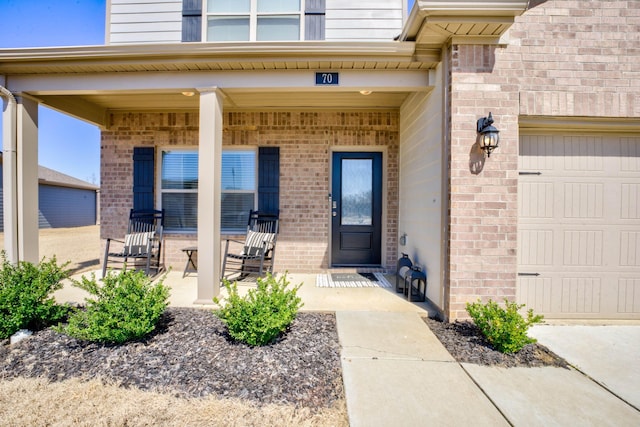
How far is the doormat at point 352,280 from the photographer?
4.08m

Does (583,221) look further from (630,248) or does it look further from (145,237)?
(145,237)

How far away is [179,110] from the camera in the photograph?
4824mm

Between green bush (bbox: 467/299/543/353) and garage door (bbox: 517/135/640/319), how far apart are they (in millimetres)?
1019

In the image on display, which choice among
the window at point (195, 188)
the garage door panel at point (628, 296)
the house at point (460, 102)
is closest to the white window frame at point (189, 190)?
the window at point (195, 188)

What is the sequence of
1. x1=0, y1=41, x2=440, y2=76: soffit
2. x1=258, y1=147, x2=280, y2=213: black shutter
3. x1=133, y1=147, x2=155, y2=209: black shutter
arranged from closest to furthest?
1. x1=0, y1=41, x2=440, y2=76: soffit
2. x1=258, y1=147, x2=280, y2=213: black shutter
3. x1=133, y1=147, x2=155, y2=209: black shutter

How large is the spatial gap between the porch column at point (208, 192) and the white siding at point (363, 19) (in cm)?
221

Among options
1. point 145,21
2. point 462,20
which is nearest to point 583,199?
point 462,20

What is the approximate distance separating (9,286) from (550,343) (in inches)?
188

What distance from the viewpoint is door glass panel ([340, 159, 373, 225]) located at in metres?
4.96

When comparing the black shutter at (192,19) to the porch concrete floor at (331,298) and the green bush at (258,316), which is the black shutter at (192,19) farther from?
the green bush at (258,316)

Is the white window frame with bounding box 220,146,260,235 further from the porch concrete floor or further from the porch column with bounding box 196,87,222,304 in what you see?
the porch column with bounding box 196,87,222,304

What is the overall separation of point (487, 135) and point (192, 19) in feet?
14.4

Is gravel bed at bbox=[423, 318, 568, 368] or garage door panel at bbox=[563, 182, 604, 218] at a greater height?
garage door panel at bbox=[563, 182, 604, 218]

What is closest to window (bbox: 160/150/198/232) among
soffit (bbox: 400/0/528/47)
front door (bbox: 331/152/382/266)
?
front door (bbox: 331/152/382/266)
